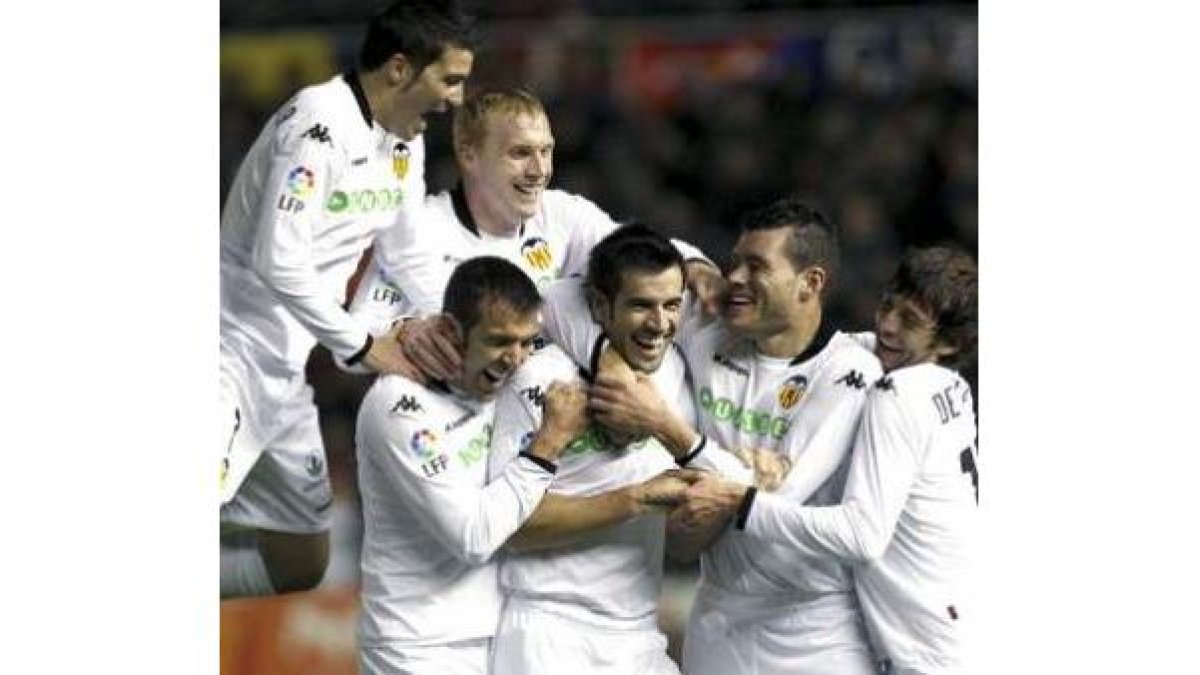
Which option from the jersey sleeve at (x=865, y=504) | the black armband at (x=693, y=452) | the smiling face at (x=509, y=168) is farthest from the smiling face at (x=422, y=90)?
the jersey sleeve at (x=865, y=504)

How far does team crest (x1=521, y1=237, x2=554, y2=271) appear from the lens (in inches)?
247

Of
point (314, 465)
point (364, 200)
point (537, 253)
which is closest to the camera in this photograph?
point (537, 253)

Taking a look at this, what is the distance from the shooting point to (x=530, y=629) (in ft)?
20.5

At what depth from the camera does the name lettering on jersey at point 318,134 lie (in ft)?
20.8

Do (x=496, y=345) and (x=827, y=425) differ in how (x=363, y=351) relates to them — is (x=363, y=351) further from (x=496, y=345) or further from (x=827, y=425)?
(x=827, y=425)

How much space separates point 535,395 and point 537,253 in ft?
1.09

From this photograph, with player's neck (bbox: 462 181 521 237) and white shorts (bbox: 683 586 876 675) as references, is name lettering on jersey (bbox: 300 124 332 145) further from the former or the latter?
white shorts (bbox: 683 586 876 675)

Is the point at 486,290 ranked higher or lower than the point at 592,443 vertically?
higher

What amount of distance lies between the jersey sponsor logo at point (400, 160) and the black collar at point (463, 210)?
0.14 meters

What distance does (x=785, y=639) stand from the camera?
6223 mm

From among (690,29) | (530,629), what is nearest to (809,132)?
(690,29)

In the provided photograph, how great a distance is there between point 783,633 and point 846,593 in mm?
172

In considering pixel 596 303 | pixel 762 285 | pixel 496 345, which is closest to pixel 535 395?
pixel 496 345

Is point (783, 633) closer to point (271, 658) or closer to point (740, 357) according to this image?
point (740, 357)
